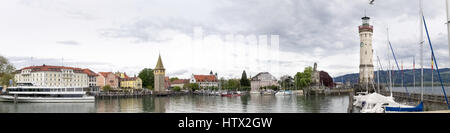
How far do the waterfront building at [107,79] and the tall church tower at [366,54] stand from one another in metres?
51.2

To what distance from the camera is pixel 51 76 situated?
60406 mm

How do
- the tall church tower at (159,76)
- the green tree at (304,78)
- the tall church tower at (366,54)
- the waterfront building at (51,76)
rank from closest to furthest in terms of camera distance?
the tall church tower at (366,54)
the waterfront building at (51,76)
the green tree at (304,78)
the tall church tower at (159,76)

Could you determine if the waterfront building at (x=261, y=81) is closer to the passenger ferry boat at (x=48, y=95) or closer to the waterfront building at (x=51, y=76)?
the waterfront building at (x=51, y=76)

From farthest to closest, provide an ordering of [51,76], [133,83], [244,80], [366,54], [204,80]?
[204,80]
[244,80]
[133,83]
[51,76]
[366,54]

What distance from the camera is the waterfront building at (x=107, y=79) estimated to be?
71625mm

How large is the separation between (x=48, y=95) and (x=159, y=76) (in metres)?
33.8

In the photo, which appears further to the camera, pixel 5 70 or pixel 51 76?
pixel 51 76

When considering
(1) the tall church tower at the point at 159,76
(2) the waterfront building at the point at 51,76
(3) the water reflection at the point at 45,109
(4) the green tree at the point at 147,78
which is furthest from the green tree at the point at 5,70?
(4) the green tree at the point at 147,78

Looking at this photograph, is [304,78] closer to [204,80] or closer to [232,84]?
[232,84]

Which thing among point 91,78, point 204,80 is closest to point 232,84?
point 204,80

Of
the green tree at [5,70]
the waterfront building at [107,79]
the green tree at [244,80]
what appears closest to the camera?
the green tree at [5,70]

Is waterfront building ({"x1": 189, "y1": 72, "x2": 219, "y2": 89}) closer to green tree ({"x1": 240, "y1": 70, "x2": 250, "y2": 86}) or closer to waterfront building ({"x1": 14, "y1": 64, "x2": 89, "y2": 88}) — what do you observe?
green tree ({"x1": 240, "y1": 70, "x2": 250, "y2": 86})
